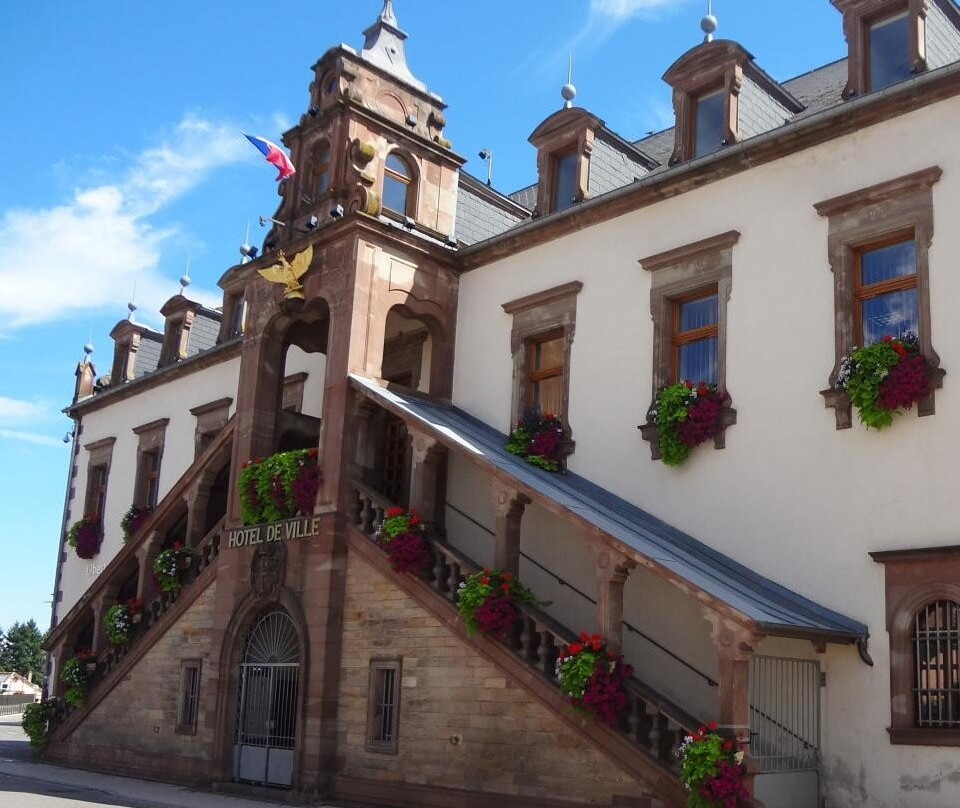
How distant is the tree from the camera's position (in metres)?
109

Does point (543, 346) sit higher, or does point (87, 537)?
point (543, 346)

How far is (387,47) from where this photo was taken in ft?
72.4

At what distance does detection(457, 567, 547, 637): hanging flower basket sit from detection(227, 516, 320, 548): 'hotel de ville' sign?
12.2 feet

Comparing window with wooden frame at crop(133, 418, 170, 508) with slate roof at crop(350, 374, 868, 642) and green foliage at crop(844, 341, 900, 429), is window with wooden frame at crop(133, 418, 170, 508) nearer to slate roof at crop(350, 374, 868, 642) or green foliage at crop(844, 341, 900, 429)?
slate roof at crop(350, 374, 868, 642)

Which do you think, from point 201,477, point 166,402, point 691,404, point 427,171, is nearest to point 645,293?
point 691,404

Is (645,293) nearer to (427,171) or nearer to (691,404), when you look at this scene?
(691,404)

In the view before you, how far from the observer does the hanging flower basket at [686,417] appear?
15.5 metres

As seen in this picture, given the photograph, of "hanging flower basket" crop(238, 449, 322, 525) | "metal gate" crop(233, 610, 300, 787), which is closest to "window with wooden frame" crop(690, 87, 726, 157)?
"hanging flower basket" crop(238, 449, 322, 525)

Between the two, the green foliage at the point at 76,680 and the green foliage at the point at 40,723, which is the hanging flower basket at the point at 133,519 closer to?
the green foliage at the point at 40,723

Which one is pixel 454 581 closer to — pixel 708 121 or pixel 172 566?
pixel 172 566

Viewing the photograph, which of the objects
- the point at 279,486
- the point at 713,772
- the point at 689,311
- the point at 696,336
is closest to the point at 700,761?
the point at 713,772

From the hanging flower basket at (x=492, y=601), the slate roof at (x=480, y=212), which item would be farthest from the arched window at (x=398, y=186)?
the hanging flower basket at (x=492, y=601)

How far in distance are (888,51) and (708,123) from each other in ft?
9.24

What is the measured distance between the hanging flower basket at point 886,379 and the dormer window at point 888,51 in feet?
11.5
